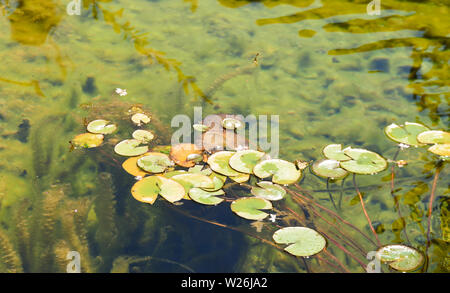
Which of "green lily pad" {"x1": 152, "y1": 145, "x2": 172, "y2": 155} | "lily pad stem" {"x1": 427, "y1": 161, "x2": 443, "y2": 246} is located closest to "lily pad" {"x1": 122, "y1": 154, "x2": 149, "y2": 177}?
"green lily pad" {"x1": 152, "y1": 145, "x2": 172, "y2": 155}

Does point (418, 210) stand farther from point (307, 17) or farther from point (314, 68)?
→ point (307, 17)

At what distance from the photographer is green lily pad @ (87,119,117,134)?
6.89 feet

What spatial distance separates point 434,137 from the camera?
80.7 inches

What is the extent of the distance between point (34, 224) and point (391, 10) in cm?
282

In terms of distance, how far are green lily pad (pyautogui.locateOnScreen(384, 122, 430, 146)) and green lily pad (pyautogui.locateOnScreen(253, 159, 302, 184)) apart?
59cm

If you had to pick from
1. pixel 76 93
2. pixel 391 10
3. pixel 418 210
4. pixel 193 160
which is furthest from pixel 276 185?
pixel 391 10

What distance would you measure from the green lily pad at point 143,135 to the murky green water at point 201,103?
2.0 inches

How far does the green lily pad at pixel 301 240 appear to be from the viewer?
1576mm

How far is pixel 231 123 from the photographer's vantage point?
86.4 inches
